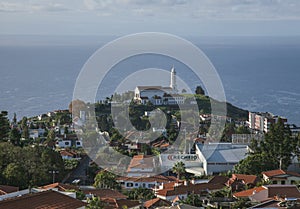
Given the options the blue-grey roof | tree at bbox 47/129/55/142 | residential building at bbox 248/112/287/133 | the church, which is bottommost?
the blue-grey roof

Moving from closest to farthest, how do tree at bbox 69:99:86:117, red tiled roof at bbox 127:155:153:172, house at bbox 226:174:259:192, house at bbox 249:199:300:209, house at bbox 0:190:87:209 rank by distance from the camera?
1. house at bbox 0:190:87:209
2. house at bbox 249:199:300:209
3. house at bbox 226:174:259:192
4. red tiled roof at bbox 127:155:153:172
5. tree at bbox 69:99:86:117

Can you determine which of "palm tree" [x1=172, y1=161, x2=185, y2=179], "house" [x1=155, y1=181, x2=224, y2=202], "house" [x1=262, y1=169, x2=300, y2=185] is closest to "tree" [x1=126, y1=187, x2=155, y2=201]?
"house" [x1=155, y1=181, x2=224, y2=202]

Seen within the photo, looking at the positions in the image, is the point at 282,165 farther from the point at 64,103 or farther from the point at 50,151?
the point at 64,103

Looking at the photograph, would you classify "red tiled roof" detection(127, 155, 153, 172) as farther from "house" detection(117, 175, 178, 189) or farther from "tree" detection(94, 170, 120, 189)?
"tree" detection(94, 170, 120, 189)

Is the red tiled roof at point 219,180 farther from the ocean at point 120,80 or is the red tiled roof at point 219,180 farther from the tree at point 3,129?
the ocean at point 120,80

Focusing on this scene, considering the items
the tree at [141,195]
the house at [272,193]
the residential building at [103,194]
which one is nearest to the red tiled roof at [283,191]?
the house at [272,193]

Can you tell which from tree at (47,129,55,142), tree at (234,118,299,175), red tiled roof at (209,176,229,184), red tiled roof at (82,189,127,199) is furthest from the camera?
tree at (47,129,55,142)

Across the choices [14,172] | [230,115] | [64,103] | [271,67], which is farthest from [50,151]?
[271,67]
